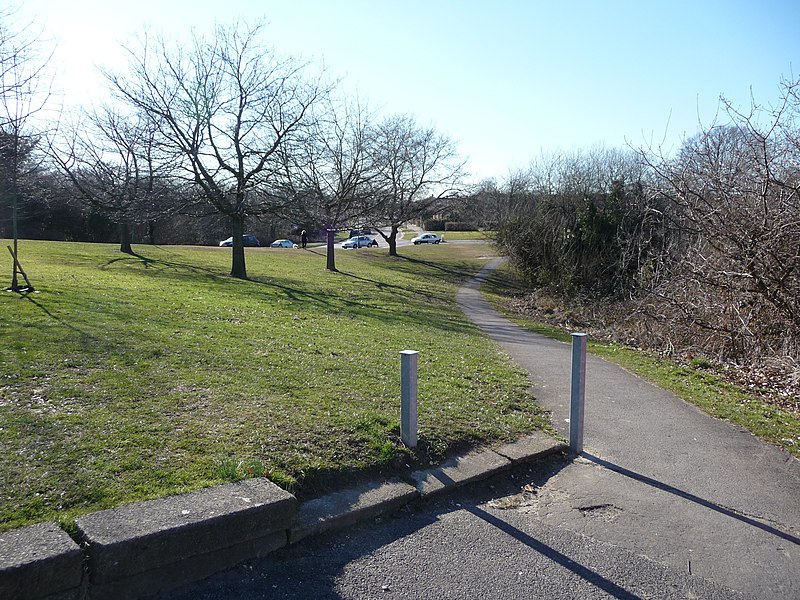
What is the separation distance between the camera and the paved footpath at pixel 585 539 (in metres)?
3.34

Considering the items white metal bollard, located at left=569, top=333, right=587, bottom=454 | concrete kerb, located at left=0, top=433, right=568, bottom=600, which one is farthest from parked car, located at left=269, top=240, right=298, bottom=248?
concrete kerb, located at left=0, top=433, right=568, bottom=600

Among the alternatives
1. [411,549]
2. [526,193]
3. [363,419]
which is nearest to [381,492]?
[411,549]

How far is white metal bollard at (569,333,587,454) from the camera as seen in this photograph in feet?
18.2

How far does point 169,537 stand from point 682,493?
3629 mm

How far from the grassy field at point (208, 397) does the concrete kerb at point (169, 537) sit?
0.79ft

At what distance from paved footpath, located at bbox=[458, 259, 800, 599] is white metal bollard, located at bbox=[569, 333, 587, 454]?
0.16 meters

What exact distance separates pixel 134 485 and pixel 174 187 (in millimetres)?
20304

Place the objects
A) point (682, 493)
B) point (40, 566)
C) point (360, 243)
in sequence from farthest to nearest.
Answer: point (360, 243), point (682, 493), point (40, 566)

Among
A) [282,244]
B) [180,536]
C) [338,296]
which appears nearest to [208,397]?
[180,536]

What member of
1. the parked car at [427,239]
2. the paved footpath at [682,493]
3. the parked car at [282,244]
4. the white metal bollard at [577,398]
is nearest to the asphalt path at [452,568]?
the paved footpath at [682,493]

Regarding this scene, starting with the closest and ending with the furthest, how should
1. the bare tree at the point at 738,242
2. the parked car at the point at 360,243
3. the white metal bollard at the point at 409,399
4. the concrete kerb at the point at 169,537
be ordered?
the concrete kerb at the point at 169,537
the white metal bollard at the point at 409,399
the bare tree at the point at 738,242
the parked car at the point at 360,243

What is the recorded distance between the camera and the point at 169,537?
319 cm

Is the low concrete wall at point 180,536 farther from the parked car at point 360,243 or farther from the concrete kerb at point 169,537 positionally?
the parked car at point 360,243

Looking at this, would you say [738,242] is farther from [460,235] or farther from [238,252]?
[460,235]
